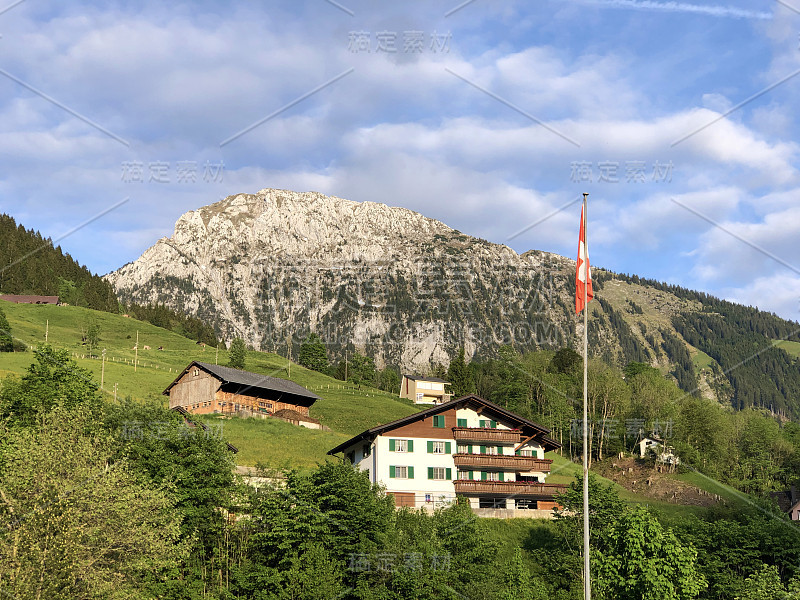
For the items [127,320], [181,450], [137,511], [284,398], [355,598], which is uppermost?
[127,320]

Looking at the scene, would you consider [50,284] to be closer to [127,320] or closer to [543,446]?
[127,320]

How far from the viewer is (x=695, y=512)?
7769cm

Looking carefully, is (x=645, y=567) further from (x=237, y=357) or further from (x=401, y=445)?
(x=237, y=357)

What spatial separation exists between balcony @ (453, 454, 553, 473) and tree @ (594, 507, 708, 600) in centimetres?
2627

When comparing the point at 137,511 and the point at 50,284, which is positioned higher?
the point at 50,284

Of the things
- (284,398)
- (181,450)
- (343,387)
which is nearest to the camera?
(181,450)

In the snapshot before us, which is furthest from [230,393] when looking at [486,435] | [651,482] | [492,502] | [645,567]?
[645,567]

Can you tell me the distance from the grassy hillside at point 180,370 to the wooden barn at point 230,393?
13.3 ft

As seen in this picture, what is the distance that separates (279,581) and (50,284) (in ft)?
598

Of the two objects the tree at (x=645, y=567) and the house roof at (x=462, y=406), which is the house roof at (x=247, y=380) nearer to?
the house roof at (x=462, y=406)

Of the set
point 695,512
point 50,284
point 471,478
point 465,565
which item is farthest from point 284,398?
point 50,284

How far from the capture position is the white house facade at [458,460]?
65625 millimetres

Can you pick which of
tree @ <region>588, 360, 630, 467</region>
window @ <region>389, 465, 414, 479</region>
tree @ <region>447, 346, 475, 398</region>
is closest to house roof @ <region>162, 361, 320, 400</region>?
window @ <region>389, 465, 414, 479</region>

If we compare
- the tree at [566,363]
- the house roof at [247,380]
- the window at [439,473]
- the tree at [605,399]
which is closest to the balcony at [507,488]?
the window at [439,473]
